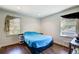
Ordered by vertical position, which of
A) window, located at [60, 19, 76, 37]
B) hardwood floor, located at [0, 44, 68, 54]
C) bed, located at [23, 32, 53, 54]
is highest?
window, located at [60, 19, 76, 37]

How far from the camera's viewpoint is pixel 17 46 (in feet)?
4.14

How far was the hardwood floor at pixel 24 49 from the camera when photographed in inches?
49.3

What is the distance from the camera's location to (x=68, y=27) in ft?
4.23

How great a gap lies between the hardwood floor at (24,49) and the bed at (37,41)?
7 cm

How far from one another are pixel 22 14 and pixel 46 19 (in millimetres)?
381

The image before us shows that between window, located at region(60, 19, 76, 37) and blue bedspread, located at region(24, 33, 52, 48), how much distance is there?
233 mm

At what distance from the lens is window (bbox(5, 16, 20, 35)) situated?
1250 millimetres

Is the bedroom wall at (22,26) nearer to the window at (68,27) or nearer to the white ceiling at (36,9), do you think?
the white ceiling at (36,9)

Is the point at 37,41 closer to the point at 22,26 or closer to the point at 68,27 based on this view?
the point at 22,26

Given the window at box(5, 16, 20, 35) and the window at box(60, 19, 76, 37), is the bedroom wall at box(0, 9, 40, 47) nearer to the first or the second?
the window at box(5, 16, 20, 35)

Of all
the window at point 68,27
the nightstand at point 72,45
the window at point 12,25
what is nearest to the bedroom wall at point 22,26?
the window at point 12,25

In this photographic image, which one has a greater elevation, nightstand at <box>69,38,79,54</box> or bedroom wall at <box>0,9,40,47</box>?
bedroom wall at <box>0,9,40,47</box>

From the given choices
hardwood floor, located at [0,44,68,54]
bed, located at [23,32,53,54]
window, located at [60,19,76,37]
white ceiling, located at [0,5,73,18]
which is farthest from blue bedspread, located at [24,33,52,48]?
white ceiling, located at [0,5,73,18]

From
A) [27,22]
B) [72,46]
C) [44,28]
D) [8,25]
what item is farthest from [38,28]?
[72,46]
